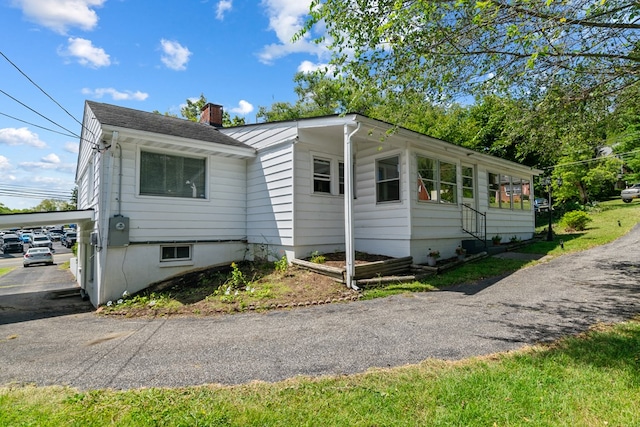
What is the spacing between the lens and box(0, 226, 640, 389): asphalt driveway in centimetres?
374

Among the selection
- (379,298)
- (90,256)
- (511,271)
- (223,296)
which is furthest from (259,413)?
(90,256)

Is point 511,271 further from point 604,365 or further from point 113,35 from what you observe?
point 113,35

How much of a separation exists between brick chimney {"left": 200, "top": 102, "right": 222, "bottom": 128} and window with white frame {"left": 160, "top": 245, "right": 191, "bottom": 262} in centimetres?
615

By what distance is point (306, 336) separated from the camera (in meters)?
4.76

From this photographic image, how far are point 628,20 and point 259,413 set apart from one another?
7792mm

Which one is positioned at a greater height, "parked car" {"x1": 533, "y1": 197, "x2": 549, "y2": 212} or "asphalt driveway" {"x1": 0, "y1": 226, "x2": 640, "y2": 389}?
"parked car" {"x1": 533, "y1": 197, "x2": 549, "y2": 212}

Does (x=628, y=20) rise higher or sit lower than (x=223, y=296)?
higher

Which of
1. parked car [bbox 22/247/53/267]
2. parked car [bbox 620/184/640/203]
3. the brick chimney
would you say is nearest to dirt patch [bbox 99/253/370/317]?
the brick chimney

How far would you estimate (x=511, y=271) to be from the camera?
899 cm

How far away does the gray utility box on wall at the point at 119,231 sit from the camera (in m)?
8.13

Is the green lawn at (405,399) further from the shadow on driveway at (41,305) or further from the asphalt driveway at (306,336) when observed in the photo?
the shadow on driveway at (41,305)

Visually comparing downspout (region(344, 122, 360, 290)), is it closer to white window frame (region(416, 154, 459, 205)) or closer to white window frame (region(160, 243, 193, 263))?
white window frame (region(416, 154, 459, 205))

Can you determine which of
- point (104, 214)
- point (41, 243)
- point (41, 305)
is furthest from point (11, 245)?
point (104, 214)

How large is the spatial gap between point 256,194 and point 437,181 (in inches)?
226
